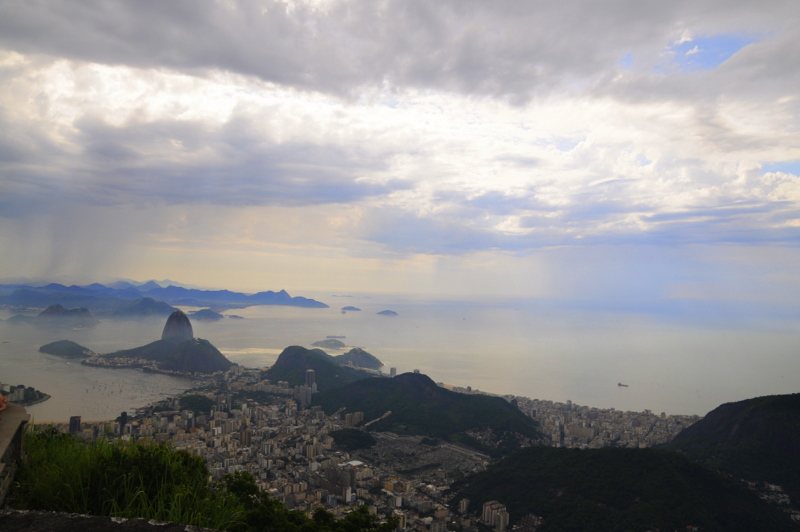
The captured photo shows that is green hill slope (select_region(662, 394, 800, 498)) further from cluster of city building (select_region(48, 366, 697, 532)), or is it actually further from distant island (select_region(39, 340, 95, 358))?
distant island (select_region(39, 340, 95, 358))

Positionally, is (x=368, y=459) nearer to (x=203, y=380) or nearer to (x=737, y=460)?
(x=737, y=460)

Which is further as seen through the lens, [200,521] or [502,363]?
[502,363]

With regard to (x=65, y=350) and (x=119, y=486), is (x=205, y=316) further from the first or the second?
(x=119, y=486)

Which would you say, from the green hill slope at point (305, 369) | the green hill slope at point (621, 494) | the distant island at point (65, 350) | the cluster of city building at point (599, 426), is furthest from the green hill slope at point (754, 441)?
the distant island at point (65, 350)

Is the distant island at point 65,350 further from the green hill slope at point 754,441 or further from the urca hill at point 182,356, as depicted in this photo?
the green hill slope at point 754,441

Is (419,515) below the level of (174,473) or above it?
below

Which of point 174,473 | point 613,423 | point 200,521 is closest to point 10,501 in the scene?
point 174,473

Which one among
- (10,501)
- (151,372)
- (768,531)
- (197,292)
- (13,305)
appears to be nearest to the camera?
(10,501)
